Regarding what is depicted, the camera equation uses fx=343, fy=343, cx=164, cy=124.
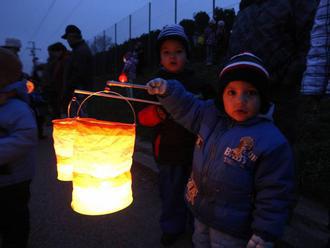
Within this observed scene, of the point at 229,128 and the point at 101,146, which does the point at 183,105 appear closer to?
the point at 229,128

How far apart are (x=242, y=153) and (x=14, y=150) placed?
55.7 inches

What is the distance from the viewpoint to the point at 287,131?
2787mm

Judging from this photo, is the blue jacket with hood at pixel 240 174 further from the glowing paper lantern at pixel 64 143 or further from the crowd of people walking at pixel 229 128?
the glowing paper lantern at pixel 64 143

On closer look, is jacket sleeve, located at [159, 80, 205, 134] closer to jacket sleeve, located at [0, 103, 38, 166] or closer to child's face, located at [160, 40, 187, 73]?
child's face, located at [160, 40, 187, 73]

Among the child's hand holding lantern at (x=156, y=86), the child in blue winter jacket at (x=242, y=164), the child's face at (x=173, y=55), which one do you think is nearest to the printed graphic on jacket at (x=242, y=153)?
the child in blue winter jacket at (x=242, y=164)

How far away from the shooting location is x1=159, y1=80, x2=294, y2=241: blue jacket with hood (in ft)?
5.69

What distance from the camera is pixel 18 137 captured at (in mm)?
2205

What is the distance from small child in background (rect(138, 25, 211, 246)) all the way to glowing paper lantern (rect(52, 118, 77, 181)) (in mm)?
653

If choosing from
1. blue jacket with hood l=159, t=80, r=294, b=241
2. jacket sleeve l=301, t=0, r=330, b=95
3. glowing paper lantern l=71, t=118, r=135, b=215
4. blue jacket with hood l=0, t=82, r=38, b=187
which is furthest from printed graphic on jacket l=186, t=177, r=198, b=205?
blue jacket with hood l=0, t=82, r=38, b=187

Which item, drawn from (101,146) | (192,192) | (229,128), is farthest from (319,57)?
(101,146)

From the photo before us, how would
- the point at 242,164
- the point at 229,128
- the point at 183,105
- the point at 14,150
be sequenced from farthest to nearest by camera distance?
the point at 14,150 → the point at 183,105 → the point at 229,128 → the point at 242,164

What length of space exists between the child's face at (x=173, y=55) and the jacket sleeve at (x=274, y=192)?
118 centimetres

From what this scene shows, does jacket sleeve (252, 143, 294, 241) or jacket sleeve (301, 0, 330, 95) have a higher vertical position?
jacket sleeve (301, 0, 330, 95)

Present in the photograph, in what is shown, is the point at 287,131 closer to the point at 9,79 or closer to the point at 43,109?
the point at 9,79
